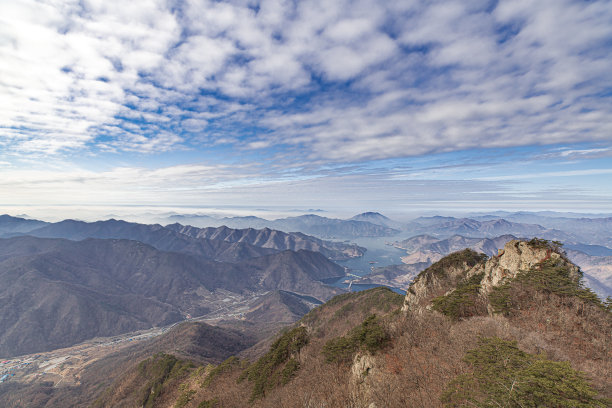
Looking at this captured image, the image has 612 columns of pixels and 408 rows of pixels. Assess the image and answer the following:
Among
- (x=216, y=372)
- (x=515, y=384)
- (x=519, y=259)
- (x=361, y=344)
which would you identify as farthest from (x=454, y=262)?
(x=216, y=372)

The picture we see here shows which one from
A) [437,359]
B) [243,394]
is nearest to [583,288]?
[437,359]

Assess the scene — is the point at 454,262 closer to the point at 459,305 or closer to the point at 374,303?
the point at 459,305

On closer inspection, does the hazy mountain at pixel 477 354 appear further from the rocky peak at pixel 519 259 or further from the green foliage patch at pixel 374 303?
the green foliage patch at pixel 374 303

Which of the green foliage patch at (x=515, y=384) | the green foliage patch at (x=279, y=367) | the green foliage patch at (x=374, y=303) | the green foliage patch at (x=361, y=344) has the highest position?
the green foliage patch at (x=515, y=384)

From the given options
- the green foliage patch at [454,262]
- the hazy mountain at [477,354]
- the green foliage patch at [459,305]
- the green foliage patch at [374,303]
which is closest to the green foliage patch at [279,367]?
the hazy mountain at [477,354]

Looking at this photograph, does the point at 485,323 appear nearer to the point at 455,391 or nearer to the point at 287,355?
the point at 455,391

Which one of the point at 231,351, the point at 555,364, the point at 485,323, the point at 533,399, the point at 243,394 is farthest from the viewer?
the point at 231,351
